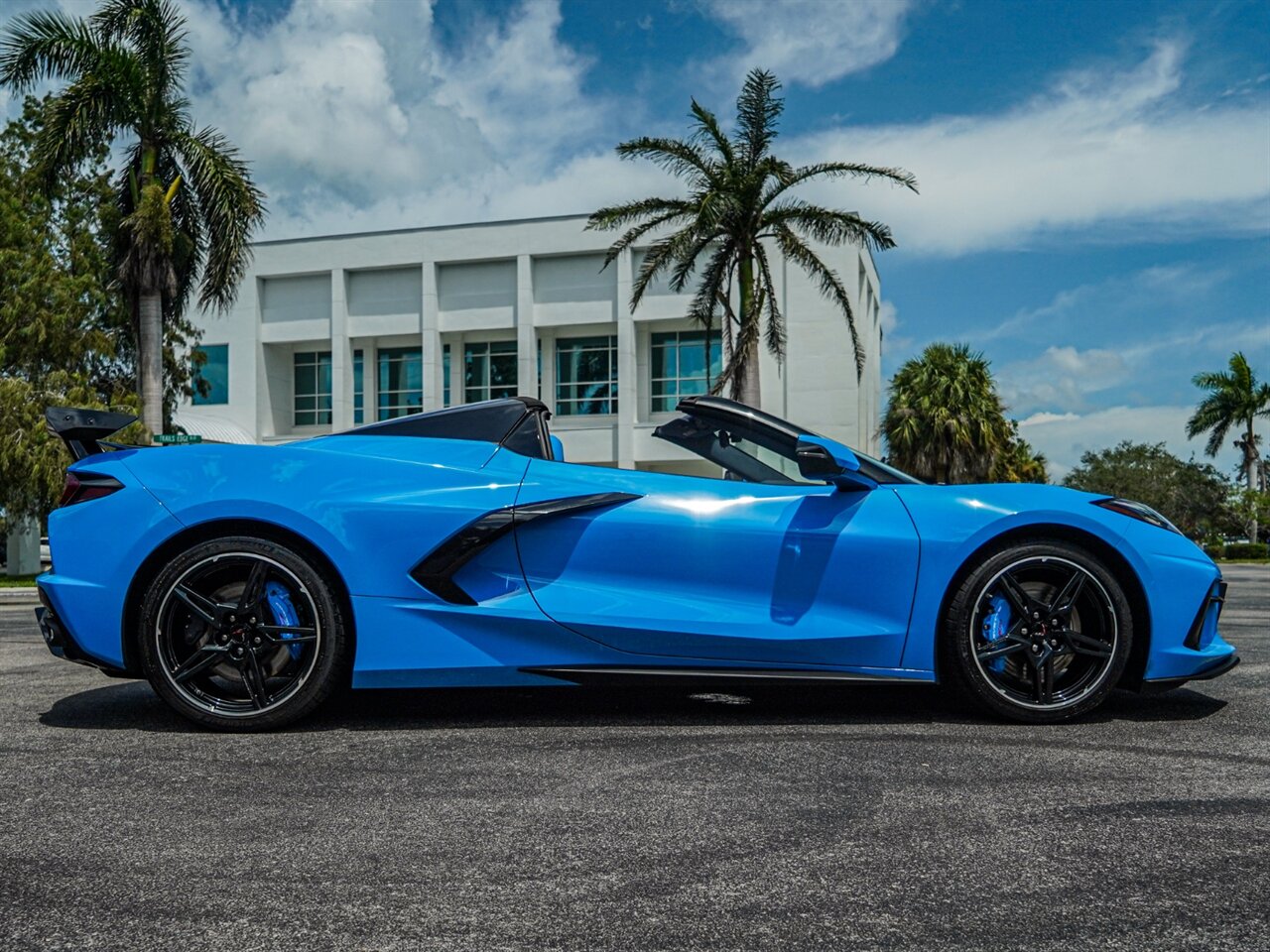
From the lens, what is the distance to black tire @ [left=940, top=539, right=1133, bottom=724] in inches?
152

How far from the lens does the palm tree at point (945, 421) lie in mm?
35312

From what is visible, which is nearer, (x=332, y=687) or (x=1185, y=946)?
(x=1185, y=946)

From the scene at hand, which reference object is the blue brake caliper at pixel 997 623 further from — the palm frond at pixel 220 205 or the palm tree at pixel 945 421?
the palm tree at pixel 945 421

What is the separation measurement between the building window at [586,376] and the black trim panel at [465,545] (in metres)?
35.2

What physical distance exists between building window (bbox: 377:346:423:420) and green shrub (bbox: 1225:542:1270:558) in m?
35.9

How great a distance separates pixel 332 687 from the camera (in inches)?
151

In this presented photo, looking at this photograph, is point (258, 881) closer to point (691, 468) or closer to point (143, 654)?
point (143, 654)

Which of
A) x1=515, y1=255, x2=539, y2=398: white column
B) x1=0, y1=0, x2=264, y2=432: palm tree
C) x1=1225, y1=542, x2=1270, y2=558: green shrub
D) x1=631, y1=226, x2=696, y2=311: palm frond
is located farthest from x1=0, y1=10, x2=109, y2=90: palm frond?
x1=1225, y1=542, x2=1270, y2=558: green shrub

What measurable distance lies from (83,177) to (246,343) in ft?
58.2

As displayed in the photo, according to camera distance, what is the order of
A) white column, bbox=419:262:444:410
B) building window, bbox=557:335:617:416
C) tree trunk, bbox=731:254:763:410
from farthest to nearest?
white column, bbox=419:262:444:410, building window, bbox=557:335:617:416, tree trunk, bbox=731:254:763:410

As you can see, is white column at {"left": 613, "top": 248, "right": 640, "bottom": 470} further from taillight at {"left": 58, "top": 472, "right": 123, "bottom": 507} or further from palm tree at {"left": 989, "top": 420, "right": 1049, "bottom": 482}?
taillight at {"left": 58, "top": 472, "right": 123, "bottom": 507}

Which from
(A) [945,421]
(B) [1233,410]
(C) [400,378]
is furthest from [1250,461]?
(C) [400,378]

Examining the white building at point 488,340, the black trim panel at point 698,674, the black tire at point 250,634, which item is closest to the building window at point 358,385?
the white building at point 488,340

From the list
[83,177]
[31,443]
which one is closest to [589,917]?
[31,443]
